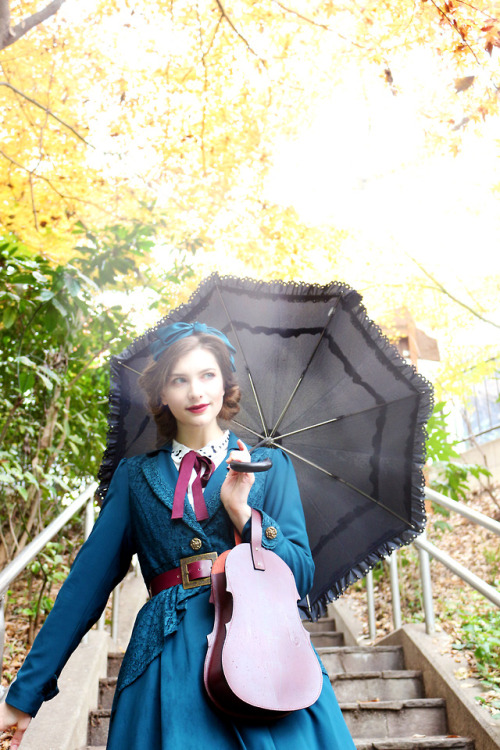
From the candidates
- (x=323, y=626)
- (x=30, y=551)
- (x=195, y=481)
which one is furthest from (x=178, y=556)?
(x=323, y=626)

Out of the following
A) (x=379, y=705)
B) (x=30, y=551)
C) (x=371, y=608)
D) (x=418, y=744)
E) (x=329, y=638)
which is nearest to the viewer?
(x=30, y=551)

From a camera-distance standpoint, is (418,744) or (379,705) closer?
(418,744)

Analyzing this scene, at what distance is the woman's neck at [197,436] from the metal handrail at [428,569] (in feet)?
4.41

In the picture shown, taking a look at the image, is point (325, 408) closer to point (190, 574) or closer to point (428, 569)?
point (190, 574)

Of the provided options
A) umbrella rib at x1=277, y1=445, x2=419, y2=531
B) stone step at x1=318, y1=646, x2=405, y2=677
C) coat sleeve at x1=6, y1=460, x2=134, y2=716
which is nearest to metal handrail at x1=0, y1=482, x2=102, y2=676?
coat sleeve at x1=6, y1=460, x2=134, y2=716

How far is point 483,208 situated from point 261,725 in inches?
269

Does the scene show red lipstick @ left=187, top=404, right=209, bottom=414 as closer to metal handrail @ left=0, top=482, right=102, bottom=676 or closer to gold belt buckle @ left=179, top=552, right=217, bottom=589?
gold belt buckle @ left=179, top=552, right=217, bottom=589

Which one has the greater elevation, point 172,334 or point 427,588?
point 172,334

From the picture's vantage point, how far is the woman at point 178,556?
140cm

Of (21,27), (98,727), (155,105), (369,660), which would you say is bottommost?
(98,727)

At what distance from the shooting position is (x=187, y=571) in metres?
1.58

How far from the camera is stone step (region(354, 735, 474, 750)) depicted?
9.50 ft

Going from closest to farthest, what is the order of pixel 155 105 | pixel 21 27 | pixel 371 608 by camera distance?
pixel 21 27
pixel 371 608
pixel 155 105

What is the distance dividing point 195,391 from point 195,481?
0.77ft
